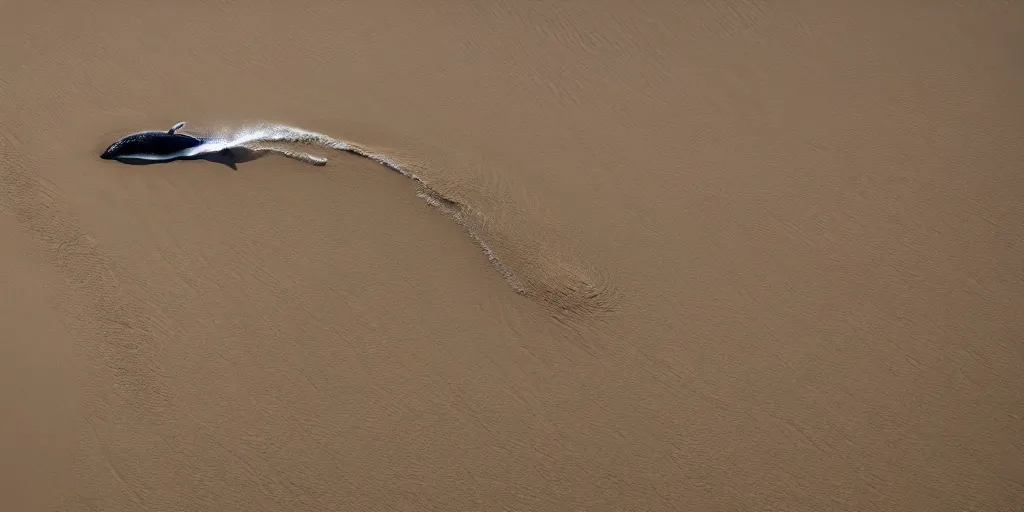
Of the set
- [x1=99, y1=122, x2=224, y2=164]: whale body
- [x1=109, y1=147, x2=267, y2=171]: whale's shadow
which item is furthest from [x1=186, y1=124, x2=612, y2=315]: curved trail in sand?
[x1=99, y1=122, x2=224, y2=164]: whale body

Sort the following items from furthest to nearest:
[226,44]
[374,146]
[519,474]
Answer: [226,44], [374,146], [519,474]

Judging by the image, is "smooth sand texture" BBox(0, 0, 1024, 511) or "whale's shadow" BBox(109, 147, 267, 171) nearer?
"smooth sand texture" BBox(0, 0, 1024, 511)

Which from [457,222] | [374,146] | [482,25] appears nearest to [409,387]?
[457,222]

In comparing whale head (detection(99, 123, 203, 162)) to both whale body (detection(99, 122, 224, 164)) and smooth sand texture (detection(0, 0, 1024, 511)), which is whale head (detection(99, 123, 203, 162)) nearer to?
whale body (detection(99, 122, 224, 164))

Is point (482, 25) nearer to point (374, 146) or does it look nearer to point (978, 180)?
point (374, 146)

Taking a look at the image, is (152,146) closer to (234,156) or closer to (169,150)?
(169,150)

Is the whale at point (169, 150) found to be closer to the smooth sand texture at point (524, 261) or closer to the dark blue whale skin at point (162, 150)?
the dark blue whale skin at point (162, 150)
